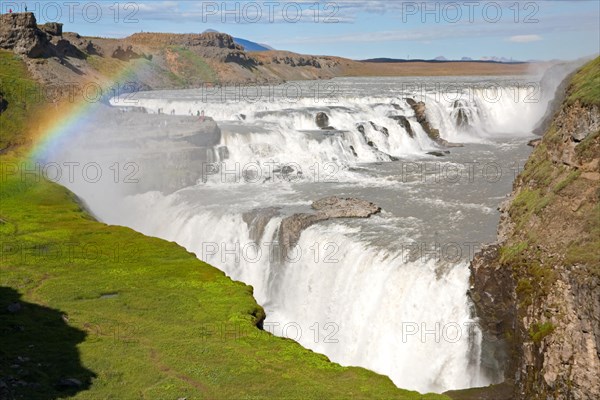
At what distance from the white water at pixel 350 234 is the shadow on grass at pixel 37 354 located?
1212cm

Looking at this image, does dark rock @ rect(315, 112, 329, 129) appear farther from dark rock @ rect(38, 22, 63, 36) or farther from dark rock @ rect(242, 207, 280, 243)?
dark rock @ rect(38, 22, 63, 36)

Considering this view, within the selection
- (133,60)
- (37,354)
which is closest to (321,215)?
(37,354)

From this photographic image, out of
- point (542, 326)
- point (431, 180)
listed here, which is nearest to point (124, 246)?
point (542, 326)

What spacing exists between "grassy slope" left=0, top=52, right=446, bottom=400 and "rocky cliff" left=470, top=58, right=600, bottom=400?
517 centimetres

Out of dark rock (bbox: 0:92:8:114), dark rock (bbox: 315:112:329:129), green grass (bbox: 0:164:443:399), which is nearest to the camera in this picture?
green grass (bbox: 0:164:443:399)

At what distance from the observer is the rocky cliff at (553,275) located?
18891 mm

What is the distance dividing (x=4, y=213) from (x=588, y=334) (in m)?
32.8

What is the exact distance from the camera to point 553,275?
2058 centimetres

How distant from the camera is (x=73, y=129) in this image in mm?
57750

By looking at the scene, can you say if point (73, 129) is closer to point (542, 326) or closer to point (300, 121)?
point (300, 121)

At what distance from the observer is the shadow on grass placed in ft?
53.3

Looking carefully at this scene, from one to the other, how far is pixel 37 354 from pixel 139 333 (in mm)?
3384

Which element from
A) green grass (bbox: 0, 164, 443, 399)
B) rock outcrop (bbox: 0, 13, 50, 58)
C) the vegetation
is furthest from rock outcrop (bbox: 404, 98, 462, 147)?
rock outcrop (bbox: 0, 13, 50, 58)

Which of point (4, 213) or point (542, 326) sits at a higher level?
point (4, 213)
